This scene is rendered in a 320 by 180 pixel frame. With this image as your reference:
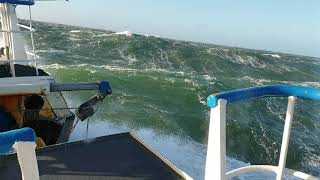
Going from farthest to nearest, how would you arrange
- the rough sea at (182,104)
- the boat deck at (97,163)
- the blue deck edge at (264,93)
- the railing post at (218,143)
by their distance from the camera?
the rough sea at (182,104)
the boat deck at (97,163)
the blue deck edge at (264,93)
the railing post at (218,143)

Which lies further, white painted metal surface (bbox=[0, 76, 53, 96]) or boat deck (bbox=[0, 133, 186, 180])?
white painted metal surface (bbox=[0, 76, 53, 96])

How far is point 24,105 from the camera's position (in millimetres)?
6672

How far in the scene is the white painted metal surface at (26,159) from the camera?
184cm

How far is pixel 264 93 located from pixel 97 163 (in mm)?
2203

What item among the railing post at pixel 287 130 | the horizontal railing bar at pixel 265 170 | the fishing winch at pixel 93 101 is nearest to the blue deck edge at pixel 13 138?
the horizontal railing bar at pixel 265 170

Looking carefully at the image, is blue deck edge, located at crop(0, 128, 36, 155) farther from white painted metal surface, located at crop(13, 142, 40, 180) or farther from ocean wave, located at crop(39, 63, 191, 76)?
ocean wave, located at crop(39, 63, 191, 76)

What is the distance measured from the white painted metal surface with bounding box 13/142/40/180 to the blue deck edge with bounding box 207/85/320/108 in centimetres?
103

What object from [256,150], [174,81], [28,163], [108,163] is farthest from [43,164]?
[174,81]

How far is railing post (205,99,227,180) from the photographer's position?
2283mm

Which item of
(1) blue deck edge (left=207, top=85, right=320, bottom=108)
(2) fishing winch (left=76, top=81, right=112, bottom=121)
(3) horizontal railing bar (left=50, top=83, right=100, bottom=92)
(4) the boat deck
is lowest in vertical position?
(4) the boat deck

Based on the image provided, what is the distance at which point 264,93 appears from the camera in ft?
8.51

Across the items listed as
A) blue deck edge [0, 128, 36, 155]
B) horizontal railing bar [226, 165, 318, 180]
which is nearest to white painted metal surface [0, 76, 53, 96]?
horizontal railing bar [226, 165, 318, 180]

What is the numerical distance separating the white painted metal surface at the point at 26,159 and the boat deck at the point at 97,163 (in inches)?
77.3

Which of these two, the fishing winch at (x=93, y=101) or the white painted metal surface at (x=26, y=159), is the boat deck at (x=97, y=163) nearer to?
the fishing winch at (x=93, y=101)
